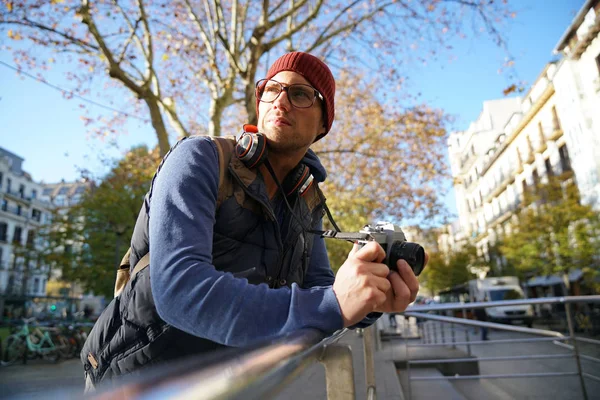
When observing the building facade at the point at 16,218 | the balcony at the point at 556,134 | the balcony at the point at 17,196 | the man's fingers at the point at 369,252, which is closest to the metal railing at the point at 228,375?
the man's fingers at the point at 369,252

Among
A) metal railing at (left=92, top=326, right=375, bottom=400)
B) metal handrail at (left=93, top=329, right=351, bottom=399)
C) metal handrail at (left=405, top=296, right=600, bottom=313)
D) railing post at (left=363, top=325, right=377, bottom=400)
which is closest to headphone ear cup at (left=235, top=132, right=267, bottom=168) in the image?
metal railing at (left=92, top=326, right=375, bottom=400)

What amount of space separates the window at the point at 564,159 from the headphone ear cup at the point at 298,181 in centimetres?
2791

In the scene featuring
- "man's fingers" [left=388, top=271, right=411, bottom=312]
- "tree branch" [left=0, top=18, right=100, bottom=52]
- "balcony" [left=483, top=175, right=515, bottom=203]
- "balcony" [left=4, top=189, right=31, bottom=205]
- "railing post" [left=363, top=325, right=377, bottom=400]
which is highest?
"balcony" [left=4, top=189, right=31, bottom=205]

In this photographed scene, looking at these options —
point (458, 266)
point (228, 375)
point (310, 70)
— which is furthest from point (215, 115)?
point (458, 266)

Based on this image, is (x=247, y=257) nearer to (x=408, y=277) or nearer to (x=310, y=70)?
(x=408, y=277)

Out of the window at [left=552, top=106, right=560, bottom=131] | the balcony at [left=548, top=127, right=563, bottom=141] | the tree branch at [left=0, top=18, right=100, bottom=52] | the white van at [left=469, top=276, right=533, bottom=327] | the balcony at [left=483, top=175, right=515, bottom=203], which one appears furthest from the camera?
the balcony at [left=483, top=175, right=515, bottom=203]

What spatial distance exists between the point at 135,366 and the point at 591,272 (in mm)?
21257

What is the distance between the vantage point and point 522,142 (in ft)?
112

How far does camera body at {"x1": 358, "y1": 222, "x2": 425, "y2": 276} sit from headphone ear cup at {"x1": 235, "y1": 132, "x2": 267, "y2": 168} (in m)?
0.39

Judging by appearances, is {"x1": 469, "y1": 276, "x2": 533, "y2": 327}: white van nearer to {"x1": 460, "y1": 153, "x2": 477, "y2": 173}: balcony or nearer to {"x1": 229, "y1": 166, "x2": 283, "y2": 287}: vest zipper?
{"x1": 229, "y1": 166, "x2": 283, "y2": 287}: vest zipper

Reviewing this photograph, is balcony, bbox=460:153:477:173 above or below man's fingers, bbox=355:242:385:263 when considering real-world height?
above

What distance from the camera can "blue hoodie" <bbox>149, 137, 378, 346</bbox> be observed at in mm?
885

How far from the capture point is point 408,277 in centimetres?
105

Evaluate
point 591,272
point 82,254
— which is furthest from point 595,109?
point 82,254
